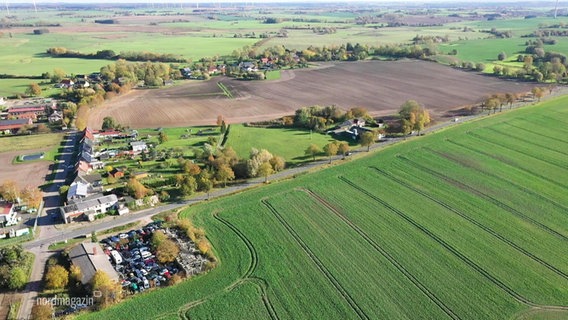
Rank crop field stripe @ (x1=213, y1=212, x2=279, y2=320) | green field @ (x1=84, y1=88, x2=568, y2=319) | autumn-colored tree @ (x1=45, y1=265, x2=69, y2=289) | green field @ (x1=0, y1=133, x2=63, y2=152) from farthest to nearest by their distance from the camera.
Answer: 1. green field @ (x1=0, y1=133, x2=63, y2=152)
2. autumn-colored tree @ (x1=45, y1=265, x2=69, y2=289)
3. green field @ (x1=84, y1=88, x2=568, y2=319)
4. crop field stripe @ (x1=213, y1=212, x2=279, y2=320)

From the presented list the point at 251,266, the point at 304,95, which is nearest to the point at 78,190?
the point at 251,266

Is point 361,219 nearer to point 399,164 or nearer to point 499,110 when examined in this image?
point 399,164

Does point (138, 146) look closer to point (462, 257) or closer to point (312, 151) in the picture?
point (312, 151)

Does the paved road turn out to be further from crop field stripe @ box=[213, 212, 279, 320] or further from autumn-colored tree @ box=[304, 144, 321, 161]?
crop field stripe @ box=[213, 212, 279, 320]

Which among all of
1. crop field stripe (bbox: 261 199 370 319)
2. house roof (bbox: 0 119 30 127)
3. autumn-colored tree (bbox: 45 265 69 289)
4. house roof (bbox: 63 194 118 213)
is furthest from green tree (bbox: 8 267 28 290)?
house roof (bbox: 0 119 30 127)

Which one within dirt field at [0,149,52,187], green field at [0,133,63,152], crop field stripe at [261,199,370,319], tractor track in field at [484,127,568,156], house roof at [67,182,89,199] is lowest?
dirt field at [0,149,52,187]

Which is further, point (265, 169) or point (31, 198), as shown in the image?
point (265, 169)
